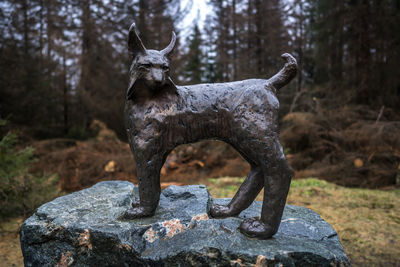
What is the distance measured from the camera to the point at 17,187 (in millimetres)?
4891

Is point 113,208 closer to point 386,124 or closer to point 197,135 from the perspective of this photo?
point 197,135

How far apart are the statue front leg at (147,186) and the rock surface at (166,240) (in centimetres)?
8

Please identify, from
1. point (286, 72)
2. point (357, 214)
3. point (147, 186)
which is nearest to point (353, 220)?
point (357, 214)

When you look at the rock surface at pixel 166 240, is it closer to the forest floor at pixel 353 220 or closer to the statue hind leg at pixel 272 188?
the statue hind leg at pixel 272 188

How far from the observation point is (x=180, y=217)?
2688 mm

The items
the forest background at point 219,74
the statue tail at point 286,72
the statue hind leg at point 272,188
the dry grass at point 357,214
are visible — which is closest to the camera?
the statue hind leg at point 272,188

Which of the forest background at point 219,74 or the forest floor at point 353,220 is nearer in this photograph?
the forest floor at point 353,220

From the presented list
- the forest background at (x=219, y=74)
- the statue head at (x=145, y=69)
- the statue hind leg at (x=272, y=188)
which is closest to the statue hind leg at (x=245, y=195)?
the statue hind leg at (x=272, y=188)

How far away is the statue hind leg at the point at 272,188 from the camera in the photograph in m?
2.31

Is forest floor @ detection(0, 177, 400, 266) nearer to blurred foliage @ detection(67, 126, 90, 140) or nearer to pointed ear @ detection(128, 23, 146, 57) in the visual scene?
pointed ear @ detection(128, 23, 146, 57)

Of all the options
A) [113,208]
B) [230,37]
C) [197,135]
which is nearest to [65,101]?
[230,37]

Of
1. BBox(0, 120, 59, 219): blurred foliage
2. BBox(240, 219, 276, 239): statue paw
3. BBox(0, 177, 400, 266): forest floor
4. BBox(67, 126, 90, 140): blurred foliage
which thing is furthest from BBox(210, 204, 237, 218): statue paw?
BBox(67, 126, 90, 140): blurred foliage

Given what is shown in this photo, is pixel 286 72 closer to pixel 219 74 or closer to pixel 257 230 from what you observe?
pixel 257 230

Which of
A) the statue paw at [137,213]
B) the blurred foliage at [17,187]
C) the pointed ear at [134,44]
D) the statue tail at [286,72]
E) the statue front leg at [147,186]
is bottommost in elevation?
the blurred foliage at [17,187]
